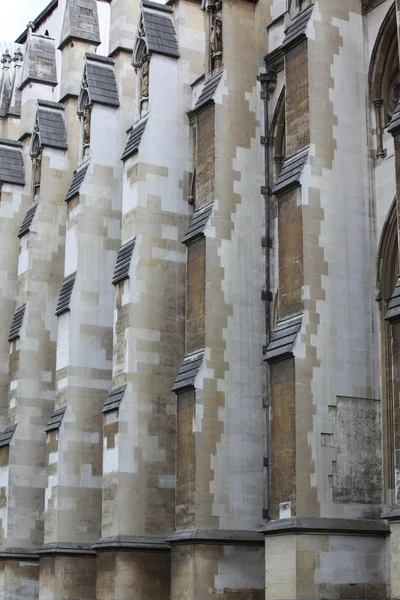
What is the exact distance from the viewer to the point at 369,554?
2328 centimetres

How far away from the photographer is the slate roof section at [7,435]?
36984 mm

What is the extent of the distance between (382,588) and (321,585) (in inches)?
53.5

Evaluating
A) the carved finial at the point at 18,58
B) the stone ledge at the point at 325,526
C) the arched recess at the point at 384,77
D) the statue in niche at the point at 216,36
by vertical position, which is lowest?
the stone ledge at the point at 325,526

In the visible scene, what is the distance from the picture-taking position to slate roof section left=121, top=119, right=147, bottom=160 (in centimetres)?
3123

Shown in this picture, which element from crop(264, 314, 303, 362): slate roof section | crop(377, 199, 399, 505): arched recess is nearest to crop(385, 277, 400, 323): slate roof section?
crop(377, 199, 399, 505): arched recess

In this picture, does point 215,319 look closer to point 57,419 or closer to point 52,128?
point 57,419

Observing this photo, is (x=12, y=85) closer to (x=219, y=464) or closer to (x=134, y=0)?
(x=134, y=0)

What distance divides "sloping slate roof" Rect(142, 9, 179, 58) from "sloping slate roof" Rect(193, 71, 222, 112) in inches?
118

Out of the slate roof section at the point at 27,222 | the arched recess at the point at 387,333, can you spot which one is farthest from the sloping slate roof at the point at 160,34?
the arched recess at the point at 387,333

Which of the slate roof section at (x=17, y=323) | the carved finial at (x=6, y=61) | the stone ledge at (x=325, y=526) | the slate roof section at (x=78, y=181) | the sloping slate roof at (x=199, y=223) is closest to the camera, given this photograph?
the stone ledge at (x=325, y=526)

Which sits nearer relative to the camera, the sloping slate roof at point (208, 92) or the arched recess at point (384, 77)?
the arched recess at point (384, 77)

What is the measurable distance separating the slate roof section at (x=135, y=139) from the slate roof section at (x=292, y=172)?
6.69 metres

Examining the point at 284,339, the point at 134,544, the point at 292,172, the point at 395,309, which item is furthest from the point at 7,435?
the point at 395,309

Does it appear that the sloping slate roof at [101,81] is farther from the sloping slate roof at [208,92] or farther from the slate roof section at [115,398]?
the slate roof section at [115,398]
